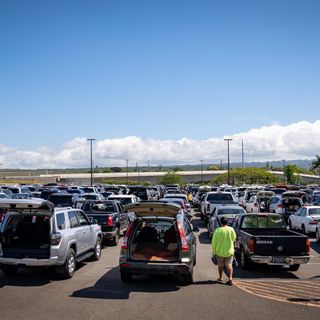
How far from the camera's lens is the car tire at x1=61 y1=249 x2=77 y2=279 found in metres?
12.1

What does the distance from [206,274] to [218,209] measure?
32.1 feet

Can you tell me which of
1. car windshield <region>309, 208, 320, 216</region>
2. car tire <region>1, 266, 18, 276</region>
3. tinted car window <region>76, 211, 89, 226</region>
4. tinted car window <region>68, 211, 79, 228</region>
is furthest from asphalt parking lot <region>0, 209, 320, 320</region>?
car windshield <region>309, 208, 320, 216</region>

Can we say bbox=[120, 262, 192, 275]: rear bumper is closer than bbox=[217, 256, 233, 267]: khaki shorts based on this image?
Yes

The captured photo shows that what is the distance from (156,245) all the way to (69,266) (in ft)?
7.33

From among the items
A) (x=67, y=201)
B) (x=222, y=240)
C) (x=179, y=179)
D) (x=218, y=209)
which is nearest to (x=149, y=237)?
(x=222, y=240)

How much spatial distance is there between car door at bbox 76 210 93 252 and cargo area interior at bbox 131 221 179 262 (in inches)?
80.6

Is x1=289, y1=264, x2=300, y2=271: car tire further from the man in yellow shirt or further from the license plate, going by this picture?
the man in yellow shirt

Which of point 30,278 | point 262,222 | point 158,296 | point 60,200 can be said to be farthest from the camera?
point 60,200

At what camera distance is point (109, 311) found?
30.0 ft

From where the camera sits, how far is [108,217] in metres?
18.7

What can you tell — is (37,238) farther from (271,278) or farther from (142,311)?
(271,278)

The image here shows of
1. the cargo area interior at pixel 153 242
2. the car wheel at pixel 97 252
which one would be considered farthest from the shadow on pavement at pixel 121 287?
the car wheel at pixel 97 252

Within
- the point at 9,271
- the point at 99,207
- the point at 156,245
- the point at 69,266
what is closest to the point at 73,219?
the point at 69,266

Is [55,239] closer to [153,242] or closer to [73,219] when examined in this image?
[73,219]
